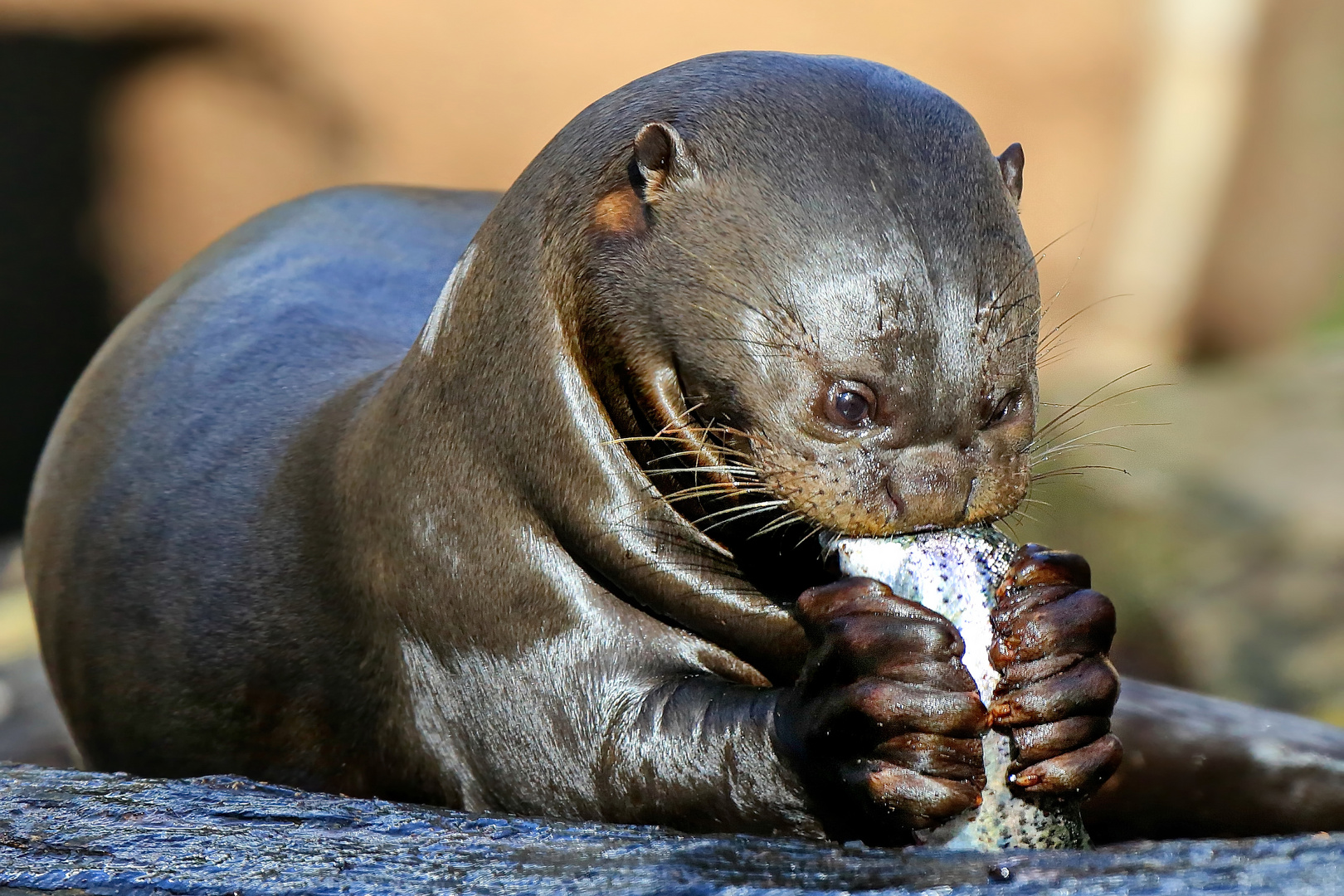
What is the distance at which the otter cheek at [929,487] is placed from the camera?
253cm

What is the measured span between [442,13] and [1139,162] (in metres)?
4.39

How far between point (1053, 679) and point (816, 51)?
23.2 feet

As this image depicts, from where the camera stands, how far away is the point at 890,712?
7.79 feet

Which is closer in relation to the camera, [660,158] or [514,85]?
[660,158]

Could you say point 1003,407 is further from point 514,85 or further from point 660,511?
point 514,85

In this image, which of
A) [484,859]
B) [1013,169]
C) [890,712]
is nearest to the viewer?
[484,859]

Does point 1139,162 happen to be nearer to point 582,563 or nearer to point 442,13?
point 442,13


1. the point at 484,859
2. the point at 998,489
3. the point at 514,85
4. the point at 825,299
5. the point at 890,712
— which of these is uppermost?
the point at 514,85

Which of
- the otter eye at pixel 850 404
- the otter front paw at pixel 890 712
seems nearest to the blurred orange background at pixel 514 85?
the otter eye at pixel 850 404

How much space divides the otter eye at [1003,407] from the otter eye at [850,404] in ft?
0.63

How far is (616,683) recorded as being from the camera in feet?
9.70

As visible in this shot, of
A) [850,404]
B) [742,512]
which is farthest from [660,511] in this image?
[850,404]

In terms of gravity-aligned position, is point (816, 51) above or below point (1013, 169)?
above

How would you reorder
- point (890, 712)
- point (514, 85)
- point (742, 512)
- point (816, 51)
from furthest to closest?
point (514, 85) → point (816, 51) → point (742, 512) → point (890, 712)
